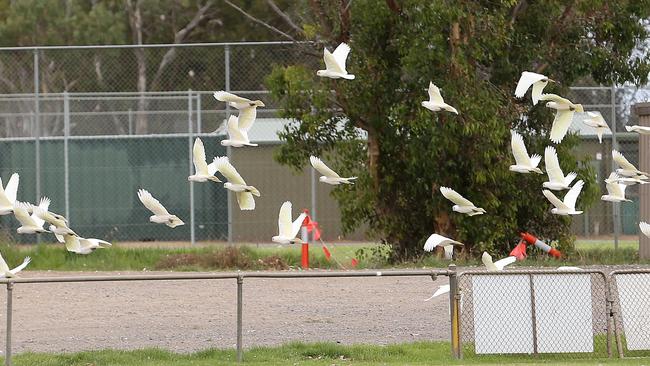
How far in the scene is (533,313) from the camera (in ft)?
36.6

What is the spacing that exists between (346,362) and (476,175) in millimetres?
8216

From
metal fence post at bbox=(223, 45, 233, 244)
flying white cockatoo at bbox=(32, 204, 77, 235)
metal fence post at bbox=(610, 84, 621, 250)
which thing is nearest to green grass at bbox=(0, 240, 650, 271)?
metal fence post at bbox=(610, 84, 621, 250)

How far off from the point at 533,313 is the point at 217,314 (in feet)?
14.3

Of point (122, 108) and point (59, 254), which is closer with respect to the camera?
point (59, 254)

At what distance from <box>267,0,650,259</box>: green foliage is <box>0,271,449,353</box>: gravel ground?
98.2 inches

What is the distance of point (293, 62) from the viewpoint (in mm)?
23906

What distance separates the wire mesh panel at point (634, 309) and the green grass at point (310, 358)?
281 millimetres

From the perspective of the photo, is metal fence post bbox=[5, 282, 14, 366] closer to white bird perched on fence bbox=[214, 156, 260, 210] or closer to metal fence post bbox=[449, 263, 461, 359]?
white bird perched on fence bbox=[214, 156, 260, 210]

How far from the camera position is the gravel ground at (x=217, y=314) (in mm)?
12695

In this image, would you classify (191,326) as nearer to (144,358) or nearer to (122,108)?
(144,358)

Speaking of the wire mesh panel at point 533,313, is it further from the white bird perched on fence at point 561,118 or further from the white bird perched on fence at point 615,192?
the white bird perched on fence at point 615,192

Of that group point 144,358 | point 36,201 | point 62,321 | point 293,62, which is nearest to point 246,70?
point 293,62

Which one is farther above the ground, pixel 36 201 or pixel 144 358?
pixel 36 201

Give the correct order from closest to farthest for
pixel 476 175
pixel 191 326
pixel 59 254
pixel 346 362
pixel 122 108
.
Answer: pixel 346 362 < pixel 191 326 < pixel 476 175 < pixel 59 254 < pixel 122 108
